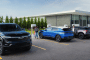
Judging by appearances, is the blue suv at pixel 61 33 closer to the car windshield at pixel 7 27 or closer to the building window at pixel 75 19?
the car windshield at pixel 7 27

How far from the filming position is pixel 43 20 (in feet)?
114

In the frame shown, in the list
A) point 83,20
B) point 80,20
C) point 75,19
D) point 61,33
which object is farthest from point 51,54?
point 83,20

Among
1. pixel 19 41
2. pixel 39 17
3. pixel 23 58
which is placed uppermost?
pixel 39 17

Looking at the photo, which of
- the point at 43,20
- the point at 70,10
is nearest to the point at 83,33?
the point at 70,10

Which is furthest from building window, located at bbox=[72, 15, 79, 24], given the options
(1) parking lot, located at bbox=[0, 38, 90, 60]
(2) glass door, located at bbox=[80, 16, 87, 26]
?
(1) parking lot, located at bbox=[0, 38, 90, 60]

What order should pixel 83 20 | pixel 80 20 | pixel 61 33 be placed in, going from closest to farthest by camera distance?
1. pixel 61 33
2. pixel 80 20
3. pixel 83 20

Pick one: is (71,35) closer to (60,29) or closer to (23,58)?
(60,29)

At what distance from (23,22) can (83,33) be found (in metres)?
22.3

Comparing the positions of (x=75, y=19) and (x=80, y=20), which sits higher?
(x=75, y=19)

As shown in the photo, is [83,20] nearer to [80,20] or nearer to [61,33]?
[80,20]

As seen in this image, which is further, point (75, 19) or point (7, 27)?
point (75, 19)

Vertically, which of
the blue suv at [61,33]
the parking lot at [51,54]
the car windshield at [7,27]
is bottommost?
the parking lot at [51,54]

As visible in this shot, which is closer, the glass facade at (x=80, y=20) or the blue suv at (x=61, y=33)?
the blue suv at (x=61, y=33)

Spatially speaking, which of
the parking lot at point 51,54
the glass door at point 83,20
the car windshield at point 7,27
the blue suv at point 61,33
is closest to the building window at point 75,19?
the glass door at point 83,20
